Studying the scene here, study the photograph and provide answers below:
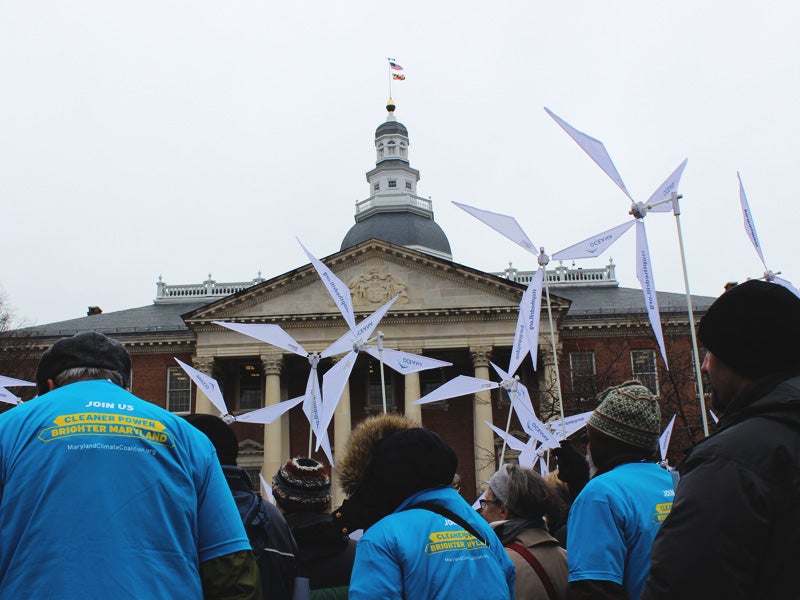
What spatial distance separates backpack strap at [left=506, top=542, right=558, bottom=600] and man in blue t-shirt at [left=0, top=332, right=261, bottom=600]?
2.04 meters

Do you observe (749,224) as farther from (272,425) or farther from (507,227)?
(272,425)

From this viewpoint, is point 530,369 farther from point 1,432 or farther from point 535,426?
point 1,432

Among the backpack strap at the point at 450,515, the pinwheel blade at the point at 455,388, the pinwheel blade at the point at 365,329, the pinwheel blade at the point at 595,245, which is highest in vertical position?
the pinwheel blade at the point at 595,245

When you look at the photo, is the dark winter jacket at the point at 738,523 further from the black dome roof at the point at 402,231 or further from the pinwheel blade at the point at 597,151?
the black dome roof at the point at 402,231

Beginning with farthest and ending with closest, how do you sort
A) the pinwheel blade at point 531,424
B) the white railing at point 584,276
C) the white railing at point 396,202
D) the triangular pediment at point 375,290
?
the white railing at point 396,202 → the white railing at point 584,276 → the triangular pediment at point 375,290 → the pinwheel blade at point 531,424

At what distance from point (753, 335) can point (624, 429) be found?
6.17ft

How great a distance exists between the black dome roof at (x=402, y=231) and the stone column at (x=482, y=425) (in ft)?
73.4

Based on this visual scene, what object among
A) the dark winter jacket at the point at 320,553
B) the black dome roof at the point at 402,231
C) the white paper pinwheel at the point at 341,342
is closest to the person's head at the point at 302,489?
the dark winter jacket at the point at 320,553

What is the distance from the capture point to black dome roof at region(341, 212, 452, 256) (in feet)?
203

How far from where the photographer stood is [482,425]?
38406 mm

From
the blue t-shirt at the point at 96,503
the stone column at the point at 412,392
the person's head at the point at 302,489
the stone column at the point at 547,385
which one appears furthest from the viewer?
the stone column at the point at 412,392

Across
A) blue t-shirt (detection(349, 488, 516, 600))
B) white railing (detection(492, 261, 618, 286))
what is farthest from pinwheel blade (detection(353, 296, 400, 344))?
white railing (detection(492, 261, 618, 286))

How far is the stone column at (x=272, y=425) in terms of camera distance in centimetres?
3766

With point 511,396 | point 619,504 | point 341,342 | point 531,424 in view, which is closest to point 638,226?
point 531,424
